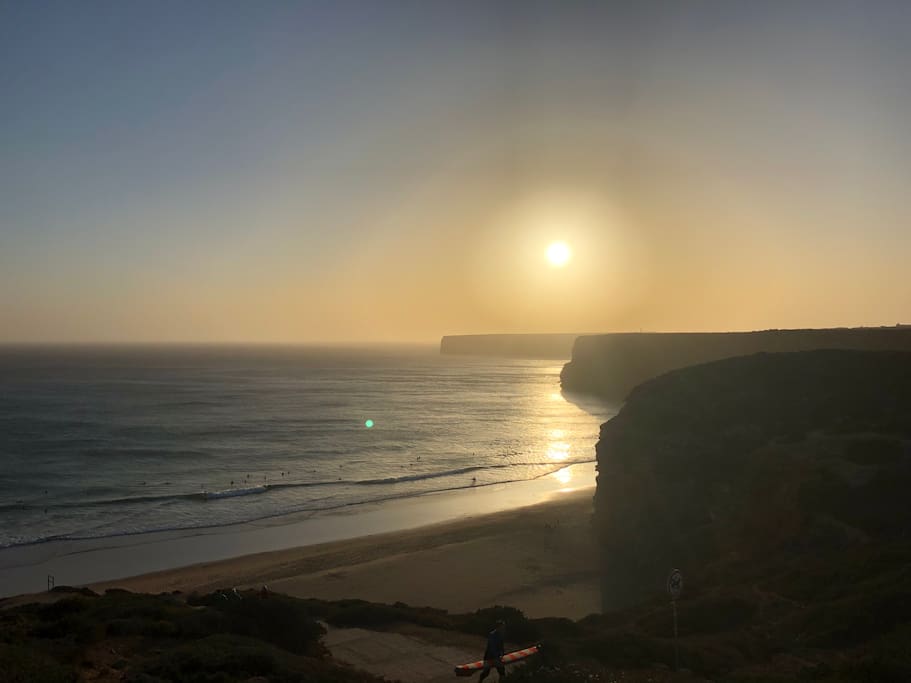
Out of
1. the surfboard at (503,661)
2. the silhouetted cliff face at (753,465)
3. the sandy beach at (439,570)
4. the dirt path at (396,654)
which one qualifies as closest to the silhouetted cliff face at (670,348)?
the silhouetted cliff face at (753,465)

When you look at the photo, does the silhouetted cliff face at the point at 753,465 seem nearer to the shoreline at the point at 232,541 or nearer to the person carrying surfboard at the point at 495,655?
the person carrying surfboard at the point at 495,655

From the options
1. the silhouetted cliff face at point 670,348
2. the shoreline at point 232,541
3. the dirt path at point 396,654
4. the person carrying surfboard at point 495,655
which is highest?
the silhouetted cliff face at point 670,348

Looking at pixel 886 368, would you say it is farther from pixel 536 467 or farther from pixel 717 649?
pixel 536 467

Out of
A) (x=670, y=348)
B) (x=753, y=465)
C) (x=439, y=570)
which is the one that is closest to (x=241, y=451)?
(x=439, y=570)

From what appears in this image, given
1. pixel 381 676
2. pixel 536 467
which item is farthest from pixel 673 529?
pixel 536 467

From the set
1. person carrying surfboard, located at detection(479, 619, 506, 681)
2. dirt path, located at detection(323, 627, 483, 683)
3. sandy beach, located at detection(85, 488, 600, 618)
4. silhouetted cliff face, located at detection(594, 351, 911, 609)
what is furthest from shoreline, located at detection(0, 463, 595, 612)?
person carrying surfboard, located at detection(479, 619, 506, 681)

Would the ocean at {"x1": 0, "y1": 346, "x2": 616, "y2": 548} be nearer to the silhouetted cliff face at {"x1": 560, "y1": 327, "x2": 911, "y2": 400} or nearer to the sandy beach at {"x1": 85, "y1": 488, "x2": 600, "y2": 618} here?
the sandy beach at {"x1": 85, "y1": 488, "x2": 600, "y2": 618}
